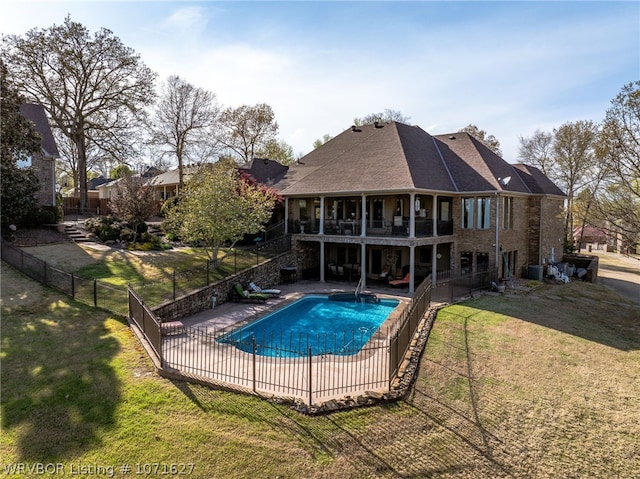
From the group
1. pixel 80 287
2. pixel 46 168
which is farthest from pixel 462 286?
pixel 46 168

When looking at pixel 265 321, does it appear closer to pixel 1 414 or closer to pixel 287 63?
pixel 1 414

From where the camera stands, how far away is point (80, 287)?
14.9 meters

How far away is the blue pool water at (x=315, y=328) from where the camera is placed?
1261 cm

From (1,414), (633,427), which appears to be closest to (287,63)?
(1,414)

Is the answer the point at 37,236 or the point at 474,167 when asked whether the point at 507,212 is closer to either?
the point at 474,167

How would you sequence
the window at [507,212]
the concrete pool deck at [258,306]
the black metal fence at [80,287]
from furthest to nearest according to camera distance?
the window at [507,212] → the concrete pool deck at [258,306] → the black metal fence at [80,287]

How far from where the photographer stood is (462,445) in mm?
7375

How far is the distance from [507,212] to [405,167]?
22.9ft

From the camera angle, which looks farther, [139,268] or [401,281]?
[401,281]

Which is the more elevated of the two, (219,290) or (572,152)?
(572,152)

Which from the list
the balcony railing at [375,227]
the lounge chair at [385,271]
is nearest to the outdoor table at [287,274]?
the balcony railing at [375,227]

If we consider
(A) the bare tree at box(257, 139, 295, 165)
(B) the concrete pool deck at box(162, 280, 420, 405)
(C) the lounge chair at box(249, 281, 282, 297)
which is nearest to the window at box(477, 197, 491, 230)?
(B) the concrete pool deck at box(162, 280, 420, 405)

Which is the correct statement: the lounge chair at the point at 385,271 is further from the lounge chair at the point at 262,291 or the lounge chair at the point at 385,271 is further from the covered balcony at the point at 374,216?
the lounge chair at the point at 262,291

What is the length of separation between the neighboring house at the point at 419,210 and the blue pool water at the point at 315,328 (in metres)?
3.46
